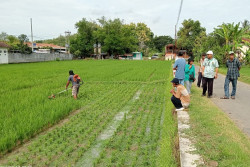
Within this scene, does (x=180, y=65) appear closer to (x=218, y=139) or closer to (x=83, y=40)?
(x=218, y=139)

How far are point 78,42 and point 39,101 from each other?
48.0 m

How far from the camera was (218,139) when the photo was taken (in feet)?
11.3

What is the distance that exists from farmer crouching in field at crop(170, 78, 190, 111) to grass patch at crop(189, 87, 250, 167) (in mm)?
313

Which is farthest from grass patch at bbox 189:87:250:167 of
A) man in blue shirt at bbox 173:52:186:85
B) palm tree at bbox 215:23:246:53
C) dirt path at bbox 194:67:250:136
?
palm tree at bbox 215:23:246:53

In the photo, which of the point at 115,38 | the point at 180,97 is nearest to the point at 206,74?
the point at 180,97

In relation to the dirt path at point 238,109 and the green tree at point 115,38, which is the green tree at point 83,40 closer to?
the green tree at point 115,38

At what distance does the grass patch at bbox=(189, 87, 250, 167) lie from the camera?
9.32 ft

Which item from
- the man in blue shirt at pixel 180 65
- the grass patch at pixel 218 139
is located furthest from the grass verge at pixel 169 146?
the man in blue shirt at pixel 180 65

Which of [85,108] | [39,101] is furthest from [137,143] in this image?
[39,101]

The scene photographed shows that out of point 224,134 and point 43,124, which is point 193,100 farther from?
point 43,124

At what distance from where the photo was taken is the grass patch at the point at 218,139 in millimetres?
2842

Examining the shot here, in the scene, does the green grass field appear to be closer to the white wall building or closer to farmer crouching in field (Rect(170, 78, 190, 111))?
farmer crouching in field (Rect(170, 78, 190, 111))

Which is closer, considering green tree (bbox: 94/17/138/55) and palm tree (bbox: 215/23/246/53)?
palm tree (bbox: 215/23/246/53)

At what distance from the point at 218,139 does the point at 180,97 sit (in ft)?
6.58
